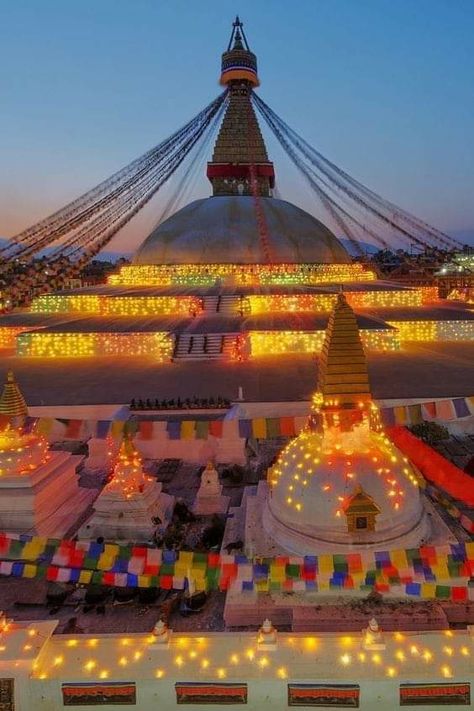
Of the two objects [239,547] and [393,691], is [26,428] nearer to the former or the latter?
[239,547]

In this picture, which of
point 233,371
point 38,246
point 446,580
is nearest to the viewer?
point 446,580

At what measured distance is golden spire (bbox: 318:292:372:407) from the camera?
5.13 metres

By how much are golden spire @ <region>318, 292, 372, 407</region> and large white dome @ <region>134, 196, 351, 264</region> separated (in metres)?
14.6

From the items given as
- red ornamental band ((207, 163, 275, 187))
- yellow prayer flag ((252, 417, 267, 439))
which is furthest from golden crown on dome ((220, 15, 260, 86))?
yellow prayer flag ((252, 417, 267, 439))

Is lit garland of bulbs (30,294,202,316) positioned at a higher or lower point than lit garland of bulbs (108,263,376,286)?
lower

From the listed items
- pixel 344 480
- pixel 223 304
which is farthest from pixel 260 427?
pixel 223 304

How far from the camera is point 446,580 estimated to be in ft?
15.2

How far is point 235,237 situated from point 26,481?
608 inches

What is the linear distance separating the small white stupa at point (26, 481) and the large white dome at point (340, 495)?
9.42 ft

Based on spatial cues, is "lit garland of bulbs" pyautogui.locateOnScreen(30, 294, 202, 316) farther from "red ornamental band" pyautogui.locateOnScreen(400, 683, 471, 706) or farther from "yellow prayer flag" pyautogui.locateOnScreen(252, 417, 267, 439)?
"red ornamental band" pyautogui.locateOnScreen(400, 683, 471, 706)

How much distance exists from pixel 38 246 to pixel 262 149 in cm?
1436

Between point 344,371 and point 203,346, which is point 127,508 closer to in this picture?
point 344,371

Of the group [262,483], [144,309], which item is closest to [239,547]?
[262,483]

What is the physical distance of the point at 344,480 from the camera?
4.96 m
